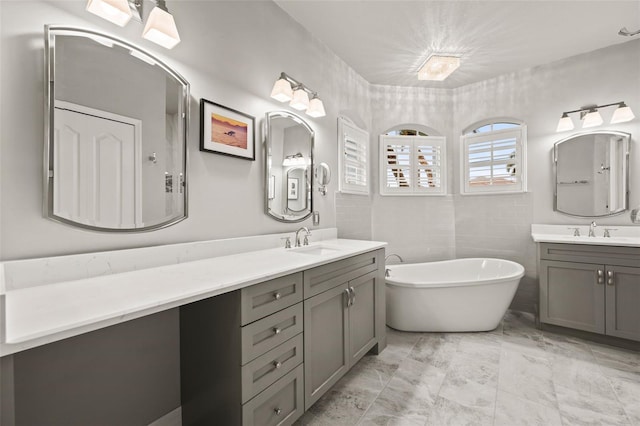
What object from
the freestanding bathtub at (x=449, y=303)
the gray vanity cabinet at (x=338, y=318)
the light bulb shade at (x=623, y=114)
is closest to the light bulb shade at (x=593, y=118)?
the light bulb shade at (x=623, y=114)

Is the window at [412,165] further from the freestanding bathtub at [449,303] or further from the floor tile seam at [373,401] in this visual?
the floor tile seam at [373,401]

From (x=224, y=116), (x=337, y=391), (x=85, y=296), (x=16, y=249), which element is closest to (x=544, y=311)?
(x=337, y=391)

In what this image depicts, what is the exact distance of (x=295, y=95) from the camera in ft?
7.47

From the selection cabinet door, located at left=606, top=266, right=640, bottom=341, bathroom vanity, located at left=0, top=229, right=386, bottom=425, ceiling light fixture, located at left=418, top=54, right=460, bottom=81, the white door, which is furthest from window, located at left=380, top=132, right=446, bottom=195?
the white door

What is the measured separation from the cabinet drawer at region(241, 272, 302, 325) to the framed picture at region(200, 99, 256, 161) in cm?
91

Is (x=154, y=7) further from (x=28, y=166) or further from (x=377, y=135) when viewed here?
(x=377, y=135)

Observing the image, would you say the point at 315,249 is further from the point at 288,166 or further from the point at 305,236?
the point at 288,166

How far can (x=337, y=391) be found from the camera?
6.27ft

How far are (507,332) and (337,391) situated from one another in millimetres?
1911

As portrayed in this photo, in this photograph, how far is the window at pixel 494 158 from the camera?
3.42 metres

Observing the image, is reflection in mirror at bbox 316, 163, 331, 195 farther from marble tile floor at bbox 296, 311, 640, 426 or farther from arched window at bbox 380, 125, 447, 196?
marble tile floor at bbox 296, 311, 640, 426

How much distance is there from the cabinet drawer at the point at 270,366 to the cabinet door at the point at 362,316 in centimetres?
58

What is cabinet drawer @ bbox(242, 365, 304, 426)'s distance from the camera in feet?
4.11

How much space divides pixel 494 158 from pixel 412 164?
95 centimetres
